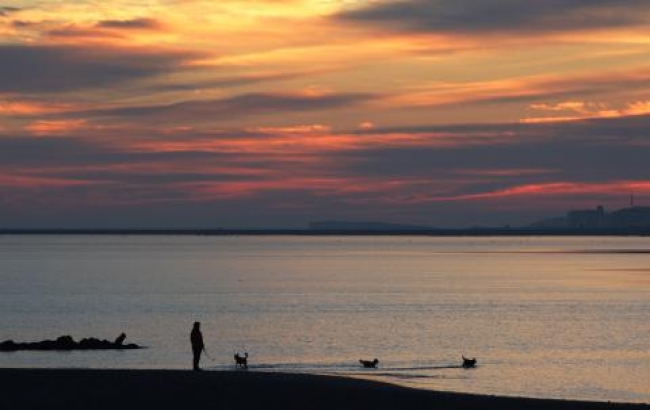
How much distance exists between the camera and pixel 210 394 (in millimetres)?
27516

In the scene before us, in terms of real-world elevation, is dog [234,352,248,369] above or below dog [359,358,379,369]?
above

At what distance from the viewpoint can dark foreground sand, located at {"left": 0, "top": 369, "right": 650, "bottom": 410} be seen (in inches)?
1024

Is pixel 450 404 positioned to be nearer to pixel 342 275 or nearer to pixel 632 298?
pixel 632 298

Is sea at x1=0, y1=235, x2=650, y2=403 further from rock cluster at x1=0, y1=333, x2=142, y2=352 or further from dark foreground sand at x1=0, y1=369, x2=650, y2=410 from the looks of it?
dark foreground sand at x1=0, y1=369, x2=650, y2=410

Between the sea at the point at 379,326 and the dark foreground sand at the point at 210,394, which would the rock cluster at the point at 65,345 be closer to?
the sea at the point at 379,326

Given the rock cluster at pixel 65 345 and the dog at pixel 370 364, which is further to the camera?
the rock cluster at pixel 65 345

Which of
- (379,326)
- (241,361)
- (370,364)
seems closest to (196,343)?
(241,361)

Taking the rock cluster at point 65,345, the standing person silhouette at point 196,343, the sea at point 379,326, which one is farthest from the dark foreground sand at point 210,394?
the rock cluster at point 65,345

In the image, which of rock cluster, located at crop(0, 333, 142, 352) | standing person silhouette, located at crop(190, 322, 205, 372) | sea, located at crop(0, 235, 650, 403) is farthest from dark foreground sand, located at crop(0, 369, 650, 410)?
rock cluster, located at crop(0, 333, 142, 352)

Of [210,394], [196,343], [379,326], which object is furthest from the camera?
[379,326]

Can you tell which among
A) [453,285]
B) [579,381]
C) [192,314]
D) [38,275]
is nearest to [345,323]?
[192,314]

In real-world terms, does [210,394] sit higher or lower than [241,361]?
higher

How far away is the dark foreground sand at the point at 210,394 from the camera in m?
26.0

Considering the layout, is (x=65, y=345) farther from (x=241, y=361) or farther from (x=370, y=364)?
(x=370, y=364)
